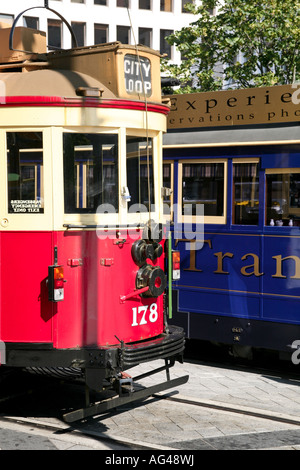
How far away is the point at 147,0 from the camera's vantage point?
42.2 metres

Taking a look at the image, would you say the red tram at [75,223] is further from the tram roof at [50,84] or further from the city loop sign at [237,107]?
the city loop sign at [237,107]

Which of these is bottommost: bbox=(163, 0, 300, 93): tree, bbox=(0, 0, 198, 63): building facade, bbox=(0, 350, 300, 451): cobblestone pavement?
bbox=(0, 350, 300, 451): cobblestone pavement

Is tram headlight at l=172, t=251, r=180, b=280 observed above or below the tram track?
above

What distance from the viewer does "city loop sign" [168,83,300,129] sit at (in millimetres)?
8961

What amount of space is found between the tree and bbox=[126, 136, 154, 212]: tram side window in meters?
12.0

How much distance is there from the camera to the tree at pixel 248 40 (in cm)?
1941

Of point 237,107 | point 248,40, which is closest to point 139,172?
point 237,107

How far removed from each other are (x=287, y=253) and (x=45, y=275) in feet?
10.9

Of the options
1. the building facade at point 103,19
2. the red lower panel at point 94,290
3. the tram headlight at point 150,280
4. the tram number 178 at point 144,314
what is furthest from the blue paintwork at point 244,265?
the building facade at point 103,19

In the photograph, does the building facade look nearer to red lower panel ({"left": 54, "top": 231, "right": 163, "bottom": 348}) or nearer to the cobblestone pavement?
the cobblestone pavement

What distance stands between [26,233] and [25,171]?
586 millimetres

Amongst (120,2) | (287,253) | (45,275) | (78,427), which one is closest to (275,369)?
(287,253)

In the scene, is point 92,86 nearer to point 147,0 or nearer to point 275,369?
point 275,369

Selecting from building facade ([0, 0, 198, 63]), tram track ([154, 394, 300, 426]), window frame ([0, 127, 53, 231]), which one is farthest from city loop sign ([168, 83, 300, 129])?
building facade ([0, 0, 198, 63])
